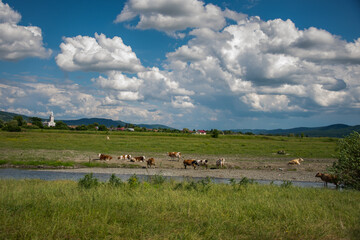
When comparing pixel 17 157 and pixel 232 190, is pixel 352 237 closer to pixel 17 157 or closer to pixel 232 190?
pixel 232 190

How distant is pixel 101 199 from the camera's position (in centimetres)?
945

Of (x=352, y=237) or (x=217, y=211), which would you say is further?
(x=217, y=211)

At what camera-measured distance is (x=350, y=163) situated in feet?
49.8

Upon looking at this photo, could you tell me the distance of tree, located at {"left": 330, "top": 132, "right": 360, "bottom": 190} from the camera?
49.2ft

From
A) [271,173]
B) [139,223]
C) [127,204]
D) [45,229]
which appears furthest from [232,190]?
[271,173]

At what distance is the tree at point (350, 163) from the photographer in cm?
1498

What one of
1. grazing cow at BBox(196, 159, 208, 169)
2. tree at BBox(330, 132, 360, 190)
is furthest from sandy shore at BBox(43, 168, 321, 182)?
tree at BBox(330, 132, 360, 190)

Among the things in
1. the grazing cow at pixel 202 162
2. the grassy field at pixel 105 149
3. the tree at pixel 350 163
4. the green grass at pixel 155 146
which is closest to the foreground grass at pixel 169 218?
the tree at pixel 350 163

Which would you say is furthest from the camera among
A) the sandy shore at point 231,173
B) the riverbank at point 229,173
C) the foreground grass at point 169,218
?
the sandy shore at point 231,173

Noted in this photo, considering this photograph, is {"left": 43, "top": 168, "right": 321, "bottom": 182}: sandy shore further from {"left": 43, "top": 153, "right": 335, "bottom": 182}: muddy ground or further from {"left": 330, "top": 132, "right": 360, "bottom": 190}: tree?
{"left": 330, "top": 132, "right": 360, "bottom": 190}: tree

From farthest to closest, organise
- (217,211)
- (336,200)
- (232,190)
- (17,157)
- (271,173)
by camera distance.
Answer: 1. (17,157)
2. (271,173)
3. (232,190)
4. (336,200)
5. (217,211)

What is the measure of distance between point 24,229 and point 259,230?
591 centimetres

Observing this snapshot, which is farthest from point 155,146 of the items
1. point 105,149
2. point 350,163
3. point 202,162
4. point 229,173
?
point 350,163

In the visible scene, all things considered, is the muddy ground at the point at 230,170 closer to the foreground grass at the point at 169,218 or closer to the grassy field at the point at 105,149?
the grassy field at the point at 105,149
